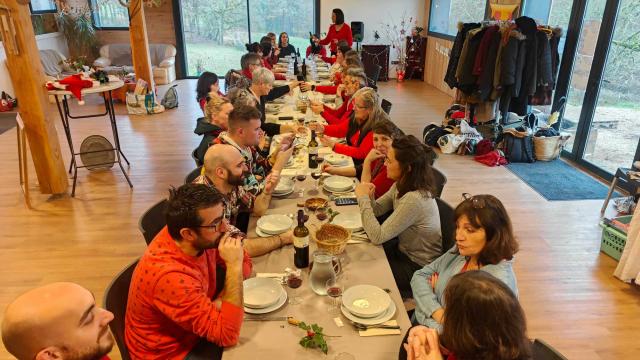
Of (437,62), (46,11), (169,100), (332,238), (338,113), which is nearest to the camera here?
(332,238)

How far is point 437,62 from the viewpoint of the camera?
10594mm

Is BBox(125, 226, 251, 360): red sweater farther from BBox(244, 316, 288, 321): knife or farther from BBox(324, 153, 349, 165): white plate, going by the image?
BBox(324, 153, 349, 165): white plate

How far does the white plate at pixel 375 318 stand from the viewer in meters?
1.77

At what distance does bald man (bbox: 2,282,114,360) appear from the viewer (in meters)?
1.22

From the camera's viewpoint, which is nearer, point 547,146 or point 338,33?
point 547,146

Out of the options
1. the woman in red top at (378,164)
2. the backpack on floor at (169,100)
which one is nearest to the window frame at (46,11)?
the backpack on floor at (169,100)

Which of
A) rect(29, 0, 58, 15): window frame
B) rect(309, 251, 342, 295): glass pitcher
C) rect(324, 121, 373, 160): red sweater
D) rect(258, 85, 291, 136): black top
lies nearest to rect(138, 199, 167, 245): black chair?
rect(309, 251, 342, 295): glass pitcher

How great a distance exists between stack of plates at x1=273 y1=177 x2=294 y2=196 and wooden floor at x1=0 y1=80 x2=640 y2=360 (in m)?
1.61

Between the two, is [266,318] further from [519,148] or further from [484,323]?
[519,148]

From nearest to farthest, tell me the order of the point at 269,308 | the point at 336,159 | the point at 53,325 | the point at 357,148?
the point at 53,325
the point at 269,308
the point at 336,159
the point at 357,148

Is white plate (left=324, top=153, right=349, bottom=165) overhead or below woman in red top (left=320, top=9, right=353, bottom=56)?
below

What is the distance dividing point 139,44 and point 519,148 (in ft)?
22.5

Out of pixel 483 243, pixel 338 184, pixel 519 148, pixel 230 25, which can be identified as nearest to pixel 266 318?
pixel 483 243

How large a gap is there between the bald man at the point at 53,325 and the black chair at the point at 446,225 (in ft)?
6.06
